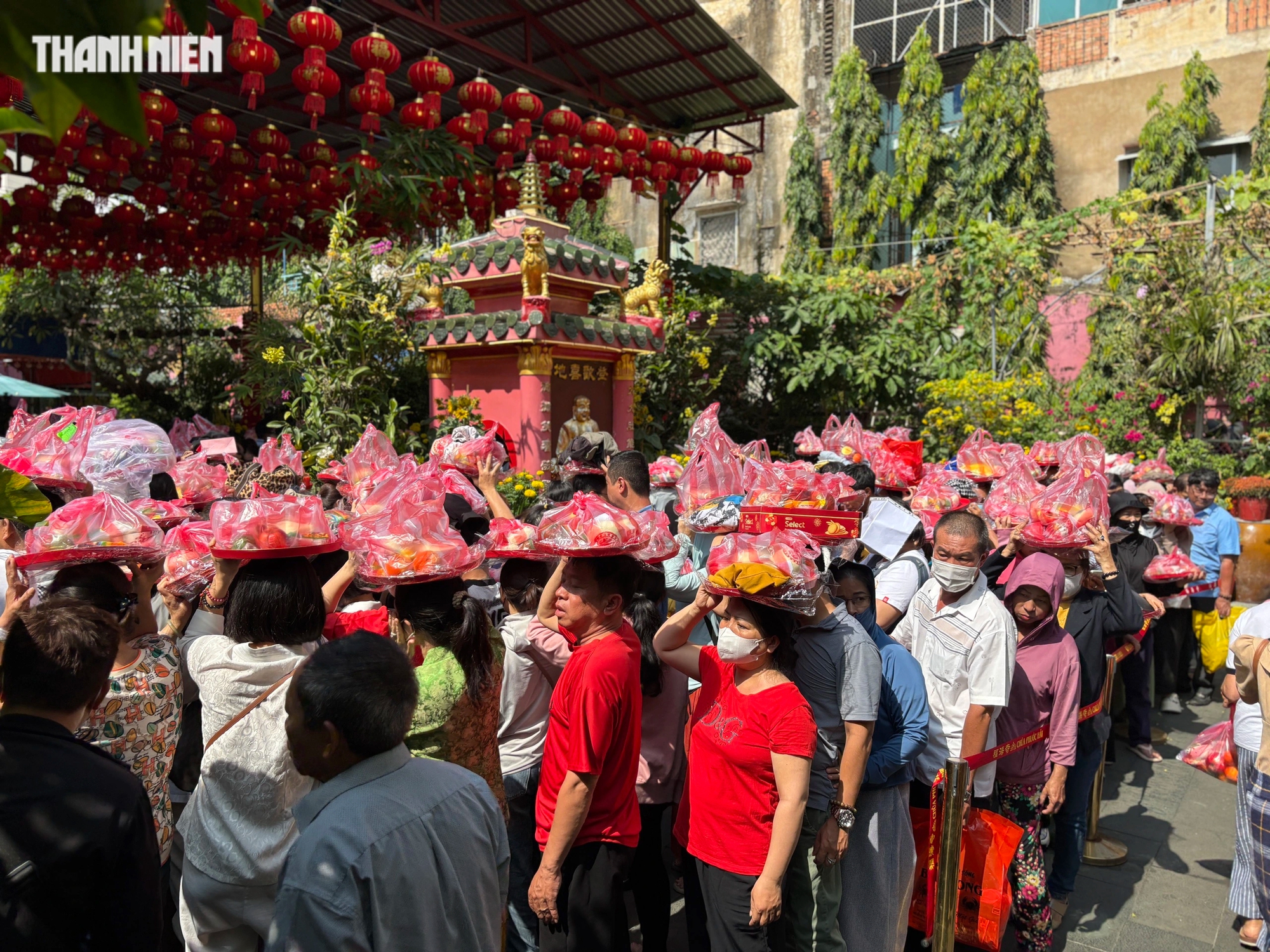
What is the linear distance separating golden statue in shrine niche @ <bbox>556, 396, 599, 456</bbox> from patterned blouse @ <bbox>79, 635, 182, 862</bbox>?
217 inches

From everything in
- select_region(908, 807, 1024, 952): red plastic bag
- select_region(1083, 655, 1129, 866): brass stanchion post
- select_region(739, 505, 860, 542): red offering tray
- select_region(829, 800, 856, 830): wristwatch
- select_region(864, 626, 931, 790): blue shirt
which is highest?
select_region(739, 505, 860, 542): red offering tray

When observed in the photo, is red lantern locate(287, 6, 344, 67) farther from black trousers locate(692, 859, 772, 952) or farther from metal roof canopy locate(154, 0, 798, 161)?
black trousers locate(692, 859, 772, 952)

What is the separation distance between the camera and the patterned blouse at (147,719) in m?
2.20

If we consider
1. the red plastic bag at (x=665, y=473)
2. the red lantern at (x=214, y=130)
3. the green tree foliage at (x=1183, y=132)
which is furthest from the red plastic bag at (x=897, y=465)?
the green tree foliage at (x=1183, y=132)

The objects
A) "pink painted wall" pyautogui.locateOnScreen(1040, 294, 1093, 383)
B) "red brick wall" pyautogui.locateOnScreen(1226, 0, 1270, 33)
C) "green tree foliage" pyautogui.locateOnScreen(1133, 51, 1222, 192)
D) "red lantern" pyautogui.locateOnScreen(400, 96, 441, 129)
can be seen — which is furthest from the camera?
"green tree foliage" pyautogui.locateOnScreen(1133, 51, 1222, 192)

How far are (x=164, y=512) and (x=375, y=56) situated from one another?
18.2 ft

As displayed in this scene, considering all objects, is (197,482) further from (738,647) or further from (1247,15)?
(1247,15)

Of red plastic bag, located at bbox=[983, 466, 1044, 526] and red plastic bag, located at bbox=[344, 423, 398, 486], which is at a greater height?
red plastic bag, located at bbox=[344, 423, 398, 486]

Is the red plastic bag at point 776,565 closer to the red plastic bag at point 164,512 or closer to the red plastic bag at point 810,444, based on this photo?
the red plastic bag at point 164,512

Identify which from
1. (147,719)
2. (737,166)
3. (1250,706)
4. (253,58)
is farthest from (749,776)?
(737,166)

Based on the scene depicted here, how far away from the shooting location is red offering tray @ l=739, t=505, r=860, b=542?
3064 millimetres

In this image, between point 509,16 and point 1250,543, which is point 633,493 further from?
point 509,16

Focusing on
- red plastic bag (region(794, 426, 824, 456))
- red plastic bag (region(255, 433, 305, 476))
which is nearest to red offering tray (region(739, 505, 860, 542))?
red plastic bag (region(255, 433, 305, 476))

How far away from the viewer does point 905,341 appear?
11.9 m
